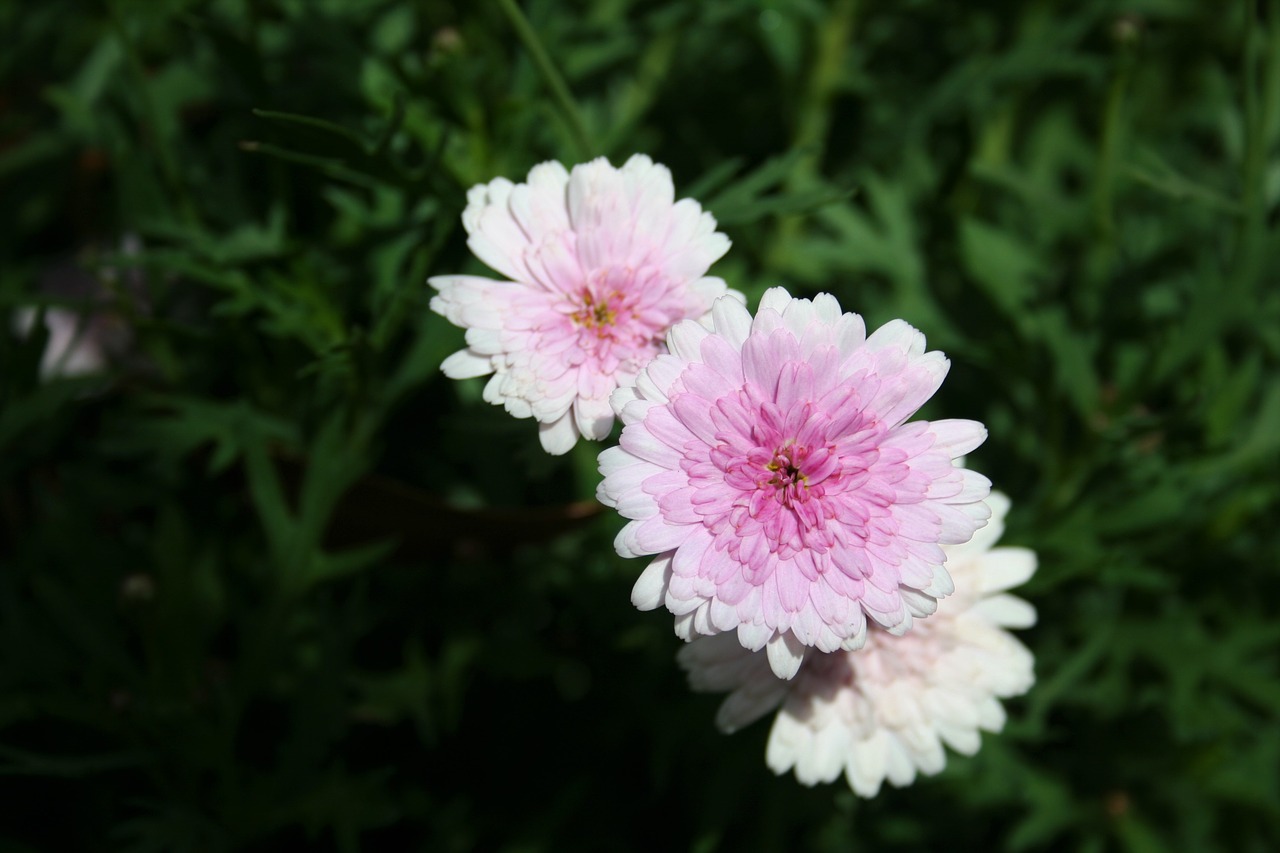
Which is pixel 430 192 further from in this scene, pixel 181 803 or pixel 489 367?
pixel 181 803

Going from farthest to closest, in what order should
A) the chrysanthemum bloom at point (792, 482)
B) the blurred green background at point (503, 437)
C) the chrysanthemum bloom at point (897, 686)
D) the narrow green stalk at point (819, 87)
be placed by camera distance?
the narrow green stalk at point (819, 87) → the blurred green background at point (503, 437) → the chrysanthemum bloom at point (897, 686) → the chrysanthemum bloom at point (792, 482)

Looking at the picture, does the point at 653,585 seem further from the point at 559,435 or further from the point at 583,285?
the point at 583,285

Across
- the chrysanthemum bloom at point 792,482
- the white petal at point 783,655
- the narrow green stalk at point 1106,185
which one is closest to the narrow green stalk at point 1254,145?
the narrow green stalk at point 1106,185

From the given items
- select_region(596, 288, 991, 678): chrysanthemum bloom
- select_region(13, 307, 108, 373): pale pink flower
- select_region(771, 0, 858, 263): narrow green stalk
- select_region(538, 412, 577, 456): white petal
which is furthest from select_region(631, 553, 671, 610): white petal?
select_region(13, 307, 108, 373): pale pink flower

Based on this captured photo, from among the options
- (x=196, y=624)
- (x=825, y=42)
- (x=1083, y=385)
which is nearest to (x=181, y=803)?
(x=196, y=624)

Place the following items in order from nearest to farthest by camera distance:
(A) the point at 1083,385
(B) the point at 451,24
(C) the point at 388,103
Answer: (C) the point at 388,103, (A) the point at 1083,385, (B) the point at 451,24

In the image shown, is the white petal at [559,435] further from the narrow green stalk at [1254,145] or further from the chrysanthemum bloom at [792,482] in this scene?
the narrow green stalk at [1254,145]
